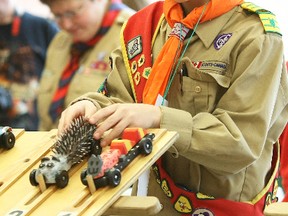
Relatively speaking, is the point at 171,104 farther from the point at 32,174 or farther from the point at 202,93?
the point at 32,174

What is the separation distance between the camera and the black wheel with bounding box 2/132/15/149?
1.50 m

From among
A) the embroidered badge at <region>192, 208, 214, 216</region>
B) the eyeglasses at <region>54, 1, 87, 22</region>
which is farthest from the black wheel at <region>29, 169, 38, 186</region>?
the eyeglasses at <region>54, 1, 87, 22</region>

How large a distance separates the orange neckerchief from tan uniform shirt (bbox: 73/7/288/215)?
18mm

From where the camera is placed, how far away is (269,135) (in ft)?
4.98

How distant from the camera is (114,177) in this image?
1.22m

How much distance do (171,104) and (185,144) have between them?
194 millimetres

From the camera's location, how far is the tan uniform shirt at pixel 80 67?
8.23ft

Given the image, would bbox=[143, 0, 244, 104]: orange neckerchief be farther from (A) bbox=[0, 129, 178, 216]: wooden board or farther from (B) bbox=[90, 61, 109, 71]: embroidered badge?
(B) bbox=[90, 61, 109, 71]: embroidered badge

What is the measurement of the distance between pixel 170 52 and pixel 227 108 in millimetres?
178

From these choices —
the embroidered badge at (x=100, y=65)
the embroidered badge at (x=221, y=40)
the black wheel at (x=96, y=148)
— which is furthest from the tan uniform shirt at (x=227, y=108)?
the embroidered badge at (x=100, y=65)

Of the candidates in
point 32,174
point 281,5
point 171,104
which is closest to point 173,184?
point 171,104

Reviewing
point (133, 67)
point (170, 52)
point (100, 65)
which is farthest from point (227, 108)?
point (100, 65)

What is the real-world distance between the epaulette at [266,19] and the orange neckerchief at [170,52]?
0.10 ft

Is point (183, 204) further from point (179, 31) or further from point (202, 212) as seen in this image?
point (179, 31)
